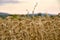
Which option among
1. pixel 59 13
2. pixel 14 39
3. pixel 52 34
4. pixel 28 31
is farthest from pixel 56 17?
pixel 14 39

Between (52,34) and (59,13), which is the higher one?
(59,13)

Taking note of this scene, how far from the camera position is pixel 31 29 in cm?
334

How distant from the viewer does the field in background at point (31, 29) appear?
3.08 m

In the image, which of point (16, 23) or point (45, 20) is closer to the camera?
point (16, 23)

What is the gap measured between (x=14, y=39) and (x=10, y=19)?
0.56 metres

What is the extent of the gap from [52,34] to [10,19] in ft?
1.97

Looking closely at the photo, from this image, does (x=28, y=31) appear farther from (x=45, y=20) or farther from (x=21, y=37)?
(x=45, y=20)

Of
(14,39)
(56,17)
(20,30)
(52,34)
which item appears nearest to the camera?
(14,39)

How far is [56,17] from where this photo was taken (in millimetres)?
3797

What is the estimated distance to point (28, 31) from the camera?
3.28 m

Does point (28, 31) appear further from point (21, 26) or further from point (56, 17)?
point (56, 17)

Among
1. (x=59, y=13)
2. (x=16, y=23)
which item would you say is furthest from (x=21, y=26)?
(x=59, y=13)

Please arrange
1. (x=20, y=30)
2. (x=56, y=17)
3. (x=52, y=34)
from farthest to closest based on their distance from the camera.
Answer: (x=56, y=17) → (x=52, y=34) → (x=20, y=30)

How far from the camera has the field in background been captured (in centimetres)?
308
